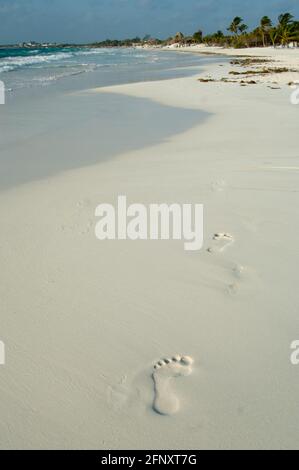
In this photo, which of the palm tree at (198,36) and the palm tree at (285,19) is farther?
the palm tree at (198,36)

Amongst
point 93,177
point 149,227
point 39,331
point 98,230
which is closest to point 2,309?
point 39,331

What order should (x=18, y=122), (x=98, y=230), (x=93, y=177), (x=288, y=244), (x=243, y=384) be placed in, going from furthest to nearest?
(x=18, y=122), (x=93, y=177), (x=98, y=230), (x=288, y=244), (x=243, y=384)

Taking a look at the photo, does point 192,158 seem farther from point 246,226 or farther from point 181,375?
point 181,375

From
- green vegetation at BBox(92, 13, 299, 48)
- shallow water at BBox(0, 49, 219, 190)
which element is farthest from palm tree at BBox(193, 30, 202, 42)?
shallow water at BBox(0, 49, 219, 190)

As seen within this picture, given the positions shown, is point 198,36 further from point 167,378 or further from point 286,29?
point 167,378

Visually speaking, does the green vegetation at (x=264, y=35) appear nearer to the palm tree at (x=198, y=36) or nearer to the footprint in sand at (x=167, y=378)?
the palm tree at (x=198, y=36)

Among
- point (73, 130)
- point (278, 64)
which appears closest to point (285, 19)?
point (278, 64)

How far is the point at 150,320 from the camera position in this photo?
2.83 meters

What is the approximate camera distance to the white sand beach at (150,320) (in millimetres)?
2104

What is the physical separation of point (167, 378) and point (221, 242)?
5.83 feet

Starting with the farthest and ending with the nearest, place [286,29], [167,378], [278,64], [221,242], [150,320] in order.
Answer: [286,29] → [278,64] → [221,242] → [150,320] → [167,378]

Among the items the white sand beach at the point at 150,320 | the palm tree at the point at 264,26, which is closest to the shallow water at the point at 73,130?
the white sand beach at the point at 150,320

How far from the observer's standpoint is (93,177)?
5.70 metres

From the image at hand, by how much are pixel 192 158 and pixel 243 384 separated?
472cm
